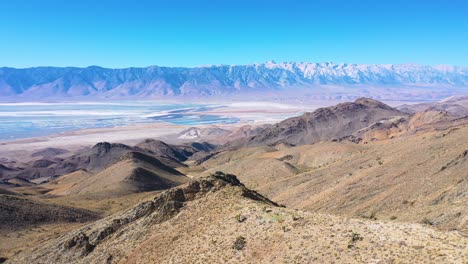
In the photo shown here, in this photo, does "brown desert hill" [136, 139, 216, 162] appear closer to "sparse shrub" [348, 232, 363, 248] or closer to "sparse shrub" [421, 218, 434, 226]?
"sparse shrub" [421, 218, 434, 226]

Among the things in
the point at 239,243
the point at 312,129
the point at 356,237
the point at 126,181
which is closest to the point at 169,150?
the point at 312,129

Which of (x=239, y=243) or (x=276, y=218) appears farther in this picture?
(x=276, y=218)

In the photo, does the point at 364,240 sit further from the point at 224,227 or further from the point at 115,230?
the point at 115,230

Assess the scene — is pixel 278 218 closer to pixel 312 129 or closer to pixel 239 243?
pixel 239 243

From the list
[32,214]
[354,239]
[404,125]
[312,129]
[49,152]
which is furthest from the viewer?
[49,152]

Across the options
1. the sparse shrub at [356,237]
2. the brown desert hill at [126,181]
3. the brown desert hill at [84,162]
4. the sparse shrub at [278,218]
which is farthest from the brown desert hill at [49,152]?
the sparse shrub at [356,237]

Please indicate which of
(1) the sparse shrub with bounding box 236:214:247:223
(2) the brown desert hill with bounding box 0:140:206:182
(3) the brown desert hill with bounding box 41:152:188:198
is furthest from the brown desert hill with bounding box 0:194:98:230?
(2) the brown desert hill with bounding box 0:140:206:182
